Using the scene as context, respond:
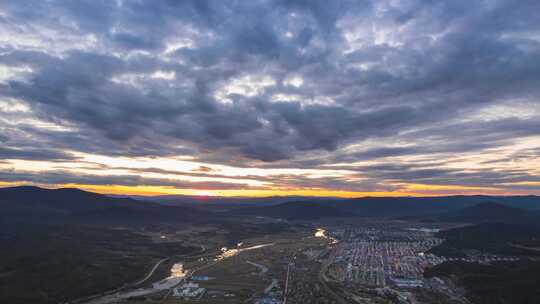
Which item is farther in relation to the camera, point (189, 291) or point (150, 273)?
point (150, 273)

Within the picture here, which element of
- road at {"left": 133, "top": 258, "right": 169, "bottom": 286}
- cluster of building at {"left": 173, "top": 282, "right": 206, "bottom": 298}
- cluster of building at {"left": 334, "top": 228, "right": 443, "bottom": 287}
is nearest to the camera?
cluster of building at {"left": 173, "top": 282, "right": 206, "bottom": 298}

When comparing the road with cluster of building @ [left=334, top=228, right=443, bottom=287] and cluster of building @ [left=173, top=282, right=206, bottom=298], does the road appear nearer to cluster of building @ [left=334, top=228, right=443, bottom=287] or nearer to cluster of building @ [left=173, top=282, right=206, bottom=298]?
cluster of building @ [left=173, top=282, right=206, bottom=298]

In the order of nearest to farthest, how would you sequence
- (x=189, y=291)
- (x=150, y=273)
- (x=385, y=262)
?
(x=189, y=291) → (x=150, y=273) → (x=385, y=262)

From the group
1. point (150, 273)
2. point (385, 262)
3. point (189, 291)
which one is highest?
point (385, 262)

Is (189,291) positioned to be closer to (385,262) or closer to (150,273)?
(150,273)

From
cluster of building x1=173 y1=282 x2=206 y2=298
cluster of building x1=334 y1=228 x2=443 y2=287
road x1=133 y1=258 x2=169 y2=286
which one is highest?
cluster of building x1=334 y1=228 x2=443 y2=287

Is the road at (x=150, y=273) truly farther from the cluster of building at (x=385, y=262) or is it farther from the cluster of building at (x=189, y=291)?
the cluster of building at (x=385, y=262)

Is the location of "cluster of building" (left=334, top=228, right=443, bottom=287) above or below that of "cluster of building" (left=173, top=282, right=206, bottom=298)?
above

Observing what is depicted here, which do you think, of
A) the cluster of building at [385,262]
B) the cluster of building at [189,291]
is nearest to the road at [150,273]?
the cluster of building at [189,291]

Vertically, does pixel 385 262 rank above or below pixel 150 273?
above

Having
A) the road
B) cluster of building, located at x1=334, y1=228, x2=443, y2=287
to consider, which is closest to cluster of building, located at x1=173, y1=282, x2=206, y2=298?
the road

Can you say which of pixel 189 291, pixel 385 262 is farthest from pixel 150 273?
pixel 385 262
